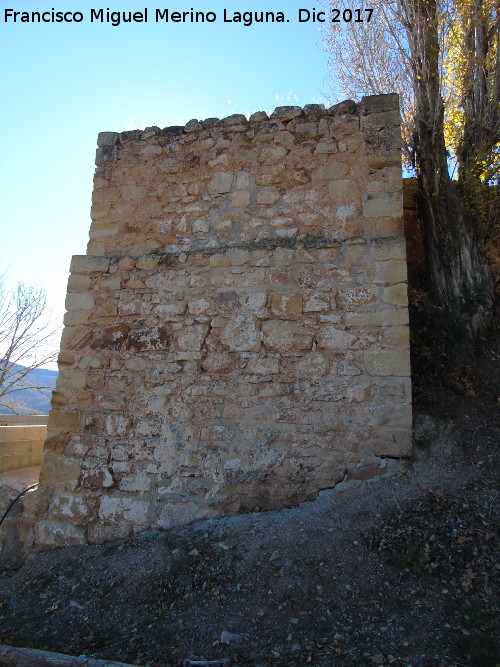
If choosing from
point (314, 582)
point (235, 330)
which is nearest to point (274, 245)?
point (235, 330)

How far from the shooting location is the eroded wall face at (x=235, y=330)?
364cm

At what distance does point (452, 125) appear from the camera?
571 centimetres

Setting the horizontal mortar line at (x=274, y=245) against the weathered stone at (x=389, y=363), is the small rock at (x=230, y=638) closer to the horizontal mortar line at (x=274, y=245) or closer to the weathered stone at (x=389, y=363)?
the weathered stone at (x=389, y=363)

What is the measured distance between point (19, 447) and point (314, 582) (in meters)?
6.28

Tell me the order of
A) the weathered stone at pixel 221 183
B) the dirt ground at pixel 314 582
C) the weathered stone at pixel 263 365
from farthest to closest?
the weathered stone at pixel 221 183 < the weathered stone at pixel 263 365 < the dirt ground at pixel 314 582

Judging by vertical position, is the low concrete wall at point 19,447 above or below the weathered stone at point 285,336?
below

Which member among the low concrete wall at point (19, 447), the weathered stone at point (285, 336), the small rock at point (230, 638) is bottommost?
the small rock at point (230, 638)

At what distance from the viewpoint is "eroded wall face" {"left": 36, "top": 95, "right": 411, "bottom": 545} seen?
11.9 feet

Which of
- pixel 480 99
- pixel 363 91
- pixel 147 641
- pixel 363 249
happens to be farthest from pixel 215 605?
pixel 363 91

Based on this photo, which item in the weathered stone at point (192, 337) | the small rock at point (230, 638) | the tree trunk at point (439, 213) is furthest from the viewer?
the tree trunk at point (439, 213)

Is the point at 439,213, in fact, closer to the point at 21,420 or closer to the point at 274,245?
the point at 274,245

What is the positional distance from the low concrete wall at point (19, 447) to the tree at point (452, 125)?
6374 mm

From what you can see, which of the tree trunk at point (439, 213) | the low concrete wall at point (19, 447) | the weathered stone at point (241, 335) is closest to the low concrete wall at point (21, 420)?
the low concrete wall at point (19, 447)

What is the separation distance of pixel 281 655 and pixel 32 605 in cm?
190
